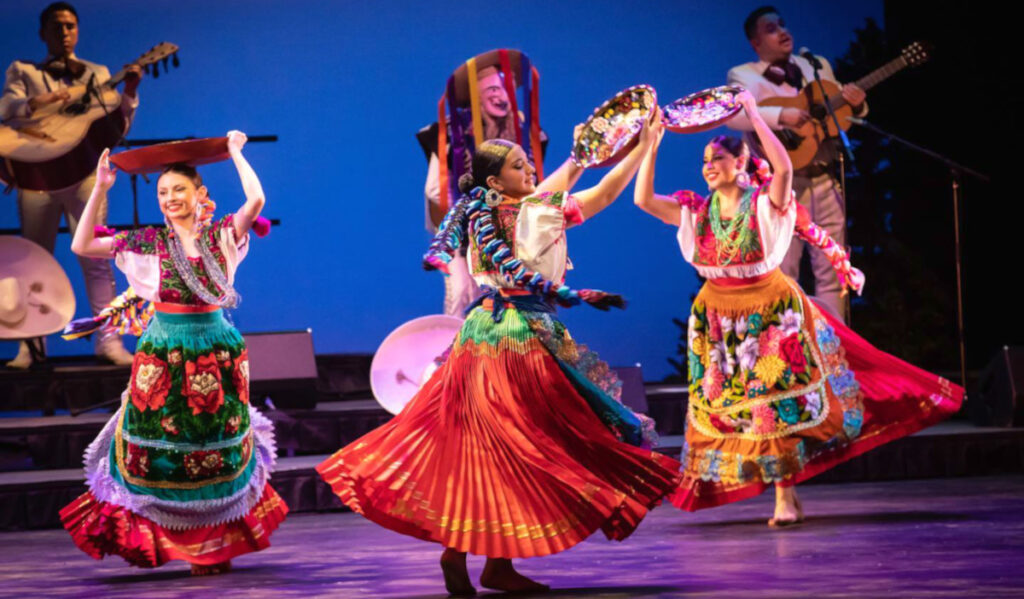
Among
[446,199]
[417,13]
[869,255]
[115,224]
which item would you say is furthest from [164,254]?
[869,255]

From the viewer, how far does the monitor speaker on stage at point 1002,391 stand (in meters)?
6.63

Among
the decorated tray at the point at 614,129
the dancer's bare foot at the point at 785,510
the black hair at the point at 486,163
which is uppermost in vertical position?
the decorated tray at the point at 614,129

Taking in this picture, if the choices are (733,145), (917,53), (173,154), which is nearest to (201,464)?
(173,154)

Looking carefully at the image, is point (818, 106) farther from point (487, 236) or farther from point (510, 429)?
point (510, 429)

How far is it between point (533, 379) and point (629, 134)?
2.71 feet

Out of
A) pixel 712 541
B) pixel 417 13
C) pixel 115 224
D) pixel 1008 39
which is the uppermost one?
pixel 417 13

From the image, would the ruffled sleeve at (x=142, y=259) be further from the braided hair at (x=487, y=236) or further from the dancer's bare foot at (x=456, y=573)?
the dancer's bare foot at (x=456, y=573)

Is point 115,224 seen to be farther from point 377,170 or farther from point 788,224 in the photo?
point 788,224

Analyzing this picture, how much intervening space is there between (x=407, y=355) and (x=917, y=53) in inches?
118

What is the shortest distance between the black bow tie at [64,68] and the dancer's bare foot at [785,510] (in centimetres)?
415

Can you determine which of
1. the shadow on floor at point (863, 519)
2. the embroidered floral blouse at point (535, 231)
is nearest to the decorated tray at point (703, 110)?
the embroidered floral blouse at point (535, 231)

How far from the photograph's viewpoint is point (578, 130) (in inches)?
162

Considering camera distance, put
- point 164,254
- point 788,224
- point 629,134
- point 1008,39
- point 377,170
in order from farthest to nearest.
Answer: point 377,170, point 1008,39, point 788,224, point 164,254, point 629,134

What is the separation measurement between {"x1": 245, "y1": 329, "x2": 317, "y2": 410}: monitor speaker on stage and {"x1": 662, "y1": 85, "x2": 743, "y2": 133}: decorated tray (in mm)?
2378
